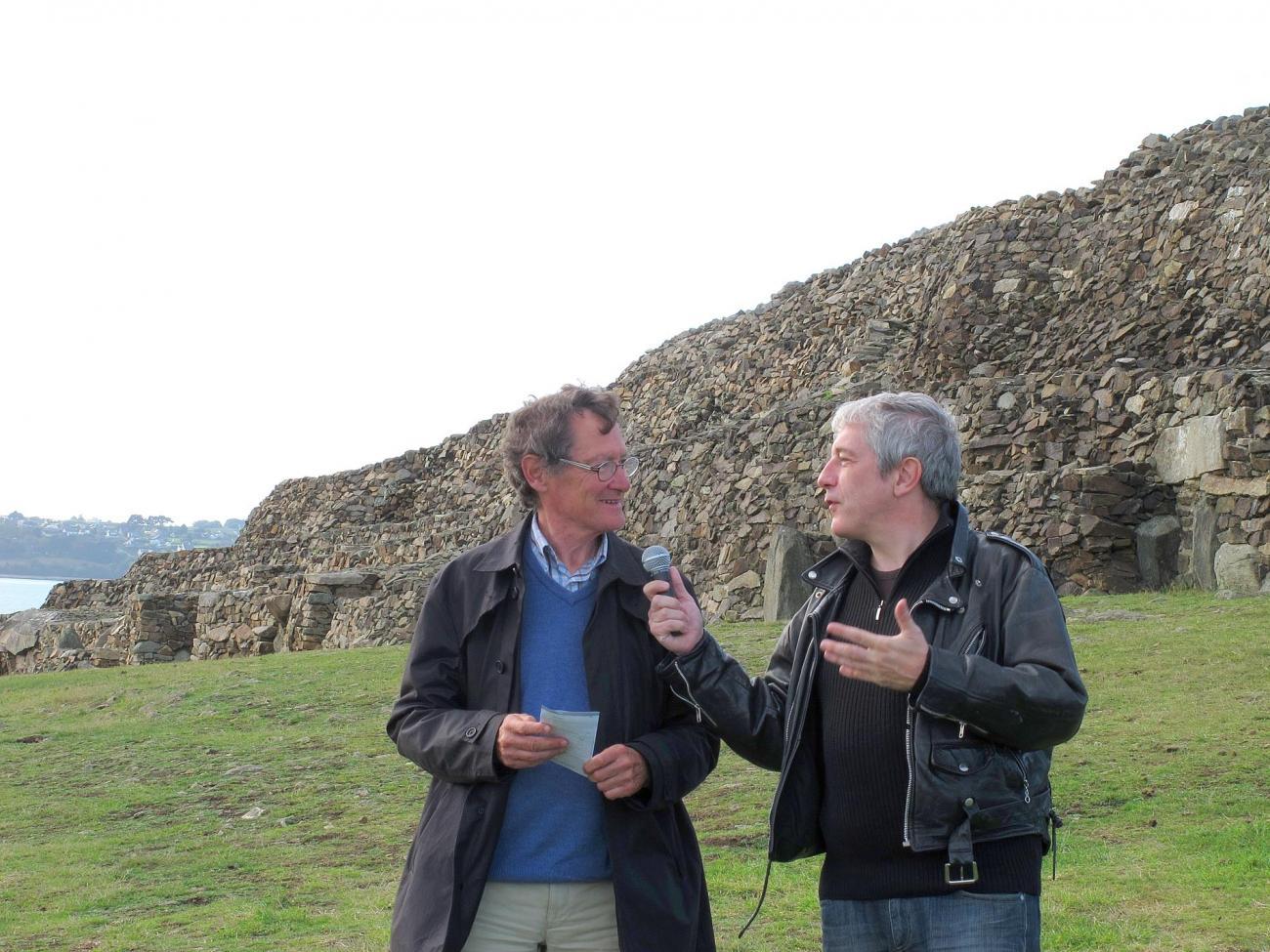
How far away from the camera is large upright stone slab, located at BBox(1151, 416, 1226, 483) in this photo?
16.4 m

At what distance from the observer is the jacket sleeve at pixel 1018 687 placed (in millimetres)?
3299

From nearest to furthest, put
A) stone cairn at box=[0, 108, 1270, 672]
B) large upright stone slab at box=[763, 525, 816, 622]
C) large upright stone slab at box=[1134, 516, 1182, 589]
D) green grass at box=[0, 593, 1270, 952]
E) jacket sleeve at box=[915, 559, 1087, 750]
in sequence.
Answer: jacket sleeve at box=[915, 559, 1087, 750] → green grass at box=[0, 593, 1270, 952] → large upright stone slab at box=[1134, 516, 1182, 589] → stone cairn at box=[0, 108, 1270, 672] → large upright stone slab at box=[763, 525, 816, 622]

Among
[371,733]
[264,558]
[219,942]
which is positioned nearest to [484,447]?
[264,558]

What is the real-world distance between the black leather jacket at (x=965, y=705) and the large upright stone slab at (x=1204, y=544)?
13.4 meters

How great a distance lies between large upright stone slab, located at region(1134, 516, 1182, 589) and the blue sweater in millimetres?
14310

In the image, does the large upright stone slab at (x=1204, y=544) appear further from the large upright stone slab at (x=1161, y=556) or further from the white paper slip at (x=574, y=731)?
the white paper slip at (x=574, y=731)

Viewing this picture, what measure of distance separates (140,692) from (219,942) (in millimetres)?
11595

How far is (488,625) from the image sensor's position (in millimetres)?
3998

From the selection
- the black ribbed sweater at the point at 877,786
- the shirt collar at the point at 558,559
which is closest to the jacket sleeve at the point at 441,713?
the shirt collar at the point at 558,559

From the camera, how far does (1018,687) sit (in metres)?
3.30

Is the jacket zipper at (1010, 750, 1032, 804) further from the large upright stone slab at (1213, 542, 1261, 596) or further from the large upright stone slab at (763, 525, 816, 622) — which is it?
the large upright stone slab at (763, 525, 816, 622)

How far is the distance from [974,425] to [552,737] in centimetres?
1710

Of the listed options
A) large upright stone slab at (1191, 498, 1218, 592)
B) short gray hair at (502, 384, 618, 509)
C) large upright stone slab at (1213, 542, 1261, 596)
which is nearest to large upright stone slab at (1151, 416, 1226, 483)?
large upright stone slab at (1191, 498, 1218, 592)

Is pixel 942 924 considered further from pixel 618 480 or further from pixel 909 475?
pixel 618 480
